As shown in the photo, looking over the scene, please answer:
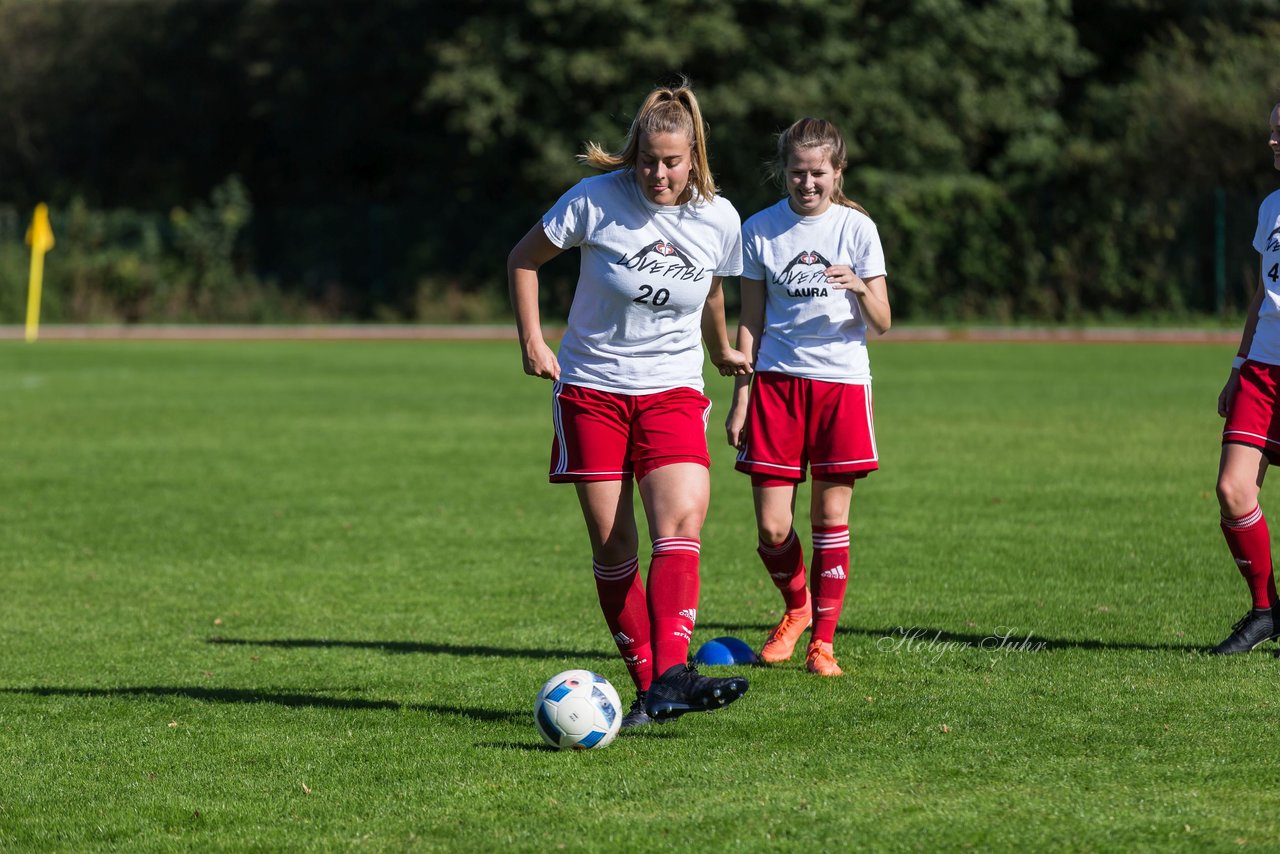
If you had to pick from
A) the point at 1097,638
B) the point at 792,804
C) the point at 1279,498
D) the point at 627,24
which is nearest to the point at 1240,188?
the point at 627,24

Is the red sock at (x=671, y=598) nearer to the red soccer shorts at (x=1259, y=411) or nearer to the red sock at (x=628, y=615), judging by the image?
the red sock at (x=628, y=615)

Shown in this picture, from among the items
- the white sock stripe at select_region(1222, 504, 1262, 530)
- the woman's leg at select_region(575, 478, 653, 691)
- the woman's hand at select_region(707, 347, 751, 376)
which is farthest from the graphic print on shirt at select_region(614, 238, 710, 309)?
the white sock stripe at select_region(1222, 504, 1262, 530)

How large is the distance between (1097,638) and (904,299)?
31.0 m

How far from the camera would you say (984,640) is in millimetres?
6793

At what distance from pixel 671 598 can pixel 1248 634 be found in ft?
8.29

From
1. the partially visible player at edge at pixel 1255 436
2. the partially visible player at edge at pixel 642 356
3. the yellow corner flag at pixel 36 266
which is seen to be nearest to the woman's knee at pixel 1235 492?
the partially visible player at edge at pixel 1255 436

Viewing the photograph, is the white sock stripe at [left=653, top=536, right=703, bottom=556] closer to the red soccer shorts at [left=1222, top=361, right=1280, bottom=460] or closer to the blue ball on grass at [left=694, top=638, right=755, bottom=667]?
the blue ball on grass at [left=694, top=638, right=755, bottom=667]

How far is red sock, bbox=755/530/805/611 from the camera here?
6.66m

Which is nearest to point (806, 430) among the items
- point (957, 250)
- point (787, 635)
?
point (787, 635)

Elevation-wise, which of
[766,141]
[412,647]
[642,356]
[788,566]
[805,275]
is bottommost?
[412,647]

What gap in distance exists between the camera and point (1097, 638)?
267 inches

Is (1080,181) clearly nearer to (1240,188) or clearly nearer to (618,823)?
(1240,188)

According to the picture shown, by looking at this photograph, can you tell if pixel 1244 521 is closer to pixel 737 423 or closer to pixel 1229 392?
pixel 1229 392

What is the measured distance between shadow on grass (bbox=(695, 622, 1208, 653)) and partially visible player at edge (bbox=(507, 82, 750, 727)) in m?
1.60
